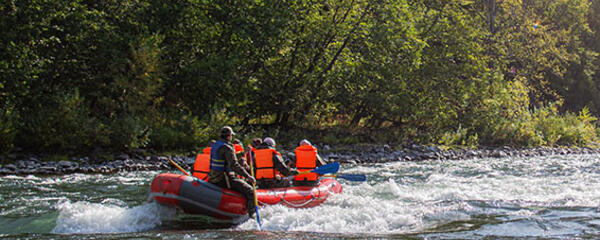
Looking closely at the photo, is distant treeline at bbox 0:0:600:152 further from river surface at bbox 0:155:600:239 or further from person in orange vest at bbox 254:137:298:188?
person in orange vest at bbox 254:137:298:188

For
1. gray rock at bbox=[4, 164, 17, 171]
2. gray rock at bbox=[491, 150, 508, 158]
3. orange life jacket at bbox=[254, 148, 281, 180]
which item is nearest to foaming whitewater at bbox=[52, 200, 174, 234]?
orange life jacket at bbox=[254, 148, 281, 180]

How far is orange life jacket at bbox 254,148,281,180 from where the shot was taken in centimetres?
930

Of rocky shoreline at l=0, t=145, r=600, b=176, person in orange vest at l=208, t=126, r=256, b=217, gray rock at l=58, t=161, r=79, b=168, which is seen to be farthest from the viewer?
gray rock at l=58, t=161, r=79, b=168

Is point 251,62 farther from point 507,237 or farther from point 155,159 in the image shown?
point 507,237

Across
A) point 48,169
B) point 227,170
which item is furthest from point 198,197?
point 48,169

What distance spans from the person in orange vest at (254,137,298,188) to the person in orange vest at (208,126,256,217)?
107 centimetres

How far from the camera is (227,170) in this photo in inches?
321

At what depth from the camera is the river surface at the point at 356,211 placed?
7254mm

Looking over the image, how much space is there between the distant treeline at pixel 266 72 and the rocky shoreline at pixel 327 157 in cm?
72

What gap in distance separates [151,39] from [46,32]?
2882mm

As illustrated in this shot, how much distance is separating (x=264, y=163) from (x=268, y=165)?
78mm

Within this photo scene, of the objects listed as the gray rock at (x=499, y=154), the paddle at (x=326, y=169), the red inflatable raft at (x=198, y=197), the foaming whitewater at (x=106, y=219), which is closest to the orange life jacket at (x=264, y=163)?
the paddle at (x=326, y=169)

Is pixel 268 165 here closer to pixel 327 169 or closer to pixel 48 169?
pixel 327 169

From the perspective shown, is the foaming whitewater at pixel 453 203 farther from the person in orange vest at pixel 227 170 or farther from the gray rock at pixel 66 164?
the gray rock at pixel 66 164
